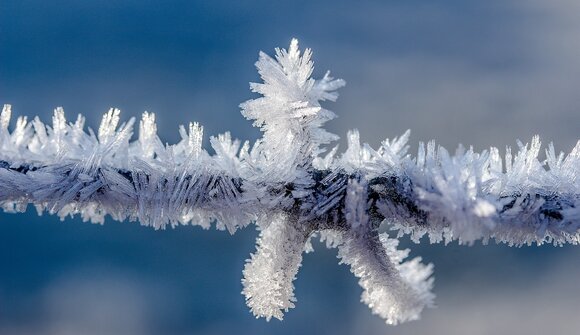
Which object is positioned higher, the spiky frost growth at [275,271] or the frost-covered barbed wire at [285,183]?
the frost-covered barbed wire at [285,183]

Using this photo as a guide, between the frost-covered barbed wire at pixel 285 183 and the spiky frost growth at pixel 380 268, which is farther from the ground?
the frost-covered barbed wire at pixel 285 183

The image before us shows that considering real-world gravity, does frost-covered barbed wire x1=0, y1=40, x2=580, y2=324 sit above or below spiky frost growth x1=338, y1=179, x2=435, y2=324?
above

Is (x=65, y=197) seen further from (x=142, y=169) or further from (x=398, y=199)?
(x=398, y=199)

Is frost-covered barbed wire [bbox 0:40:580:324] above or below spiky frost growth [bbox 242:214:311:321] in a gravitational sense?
above

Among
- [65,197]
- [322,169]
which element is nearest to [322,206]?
[322,169]

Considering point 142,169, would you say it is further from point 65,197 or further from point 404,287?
A: point 404,287

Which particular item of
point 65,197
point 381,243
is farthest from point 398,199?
point 65,197
